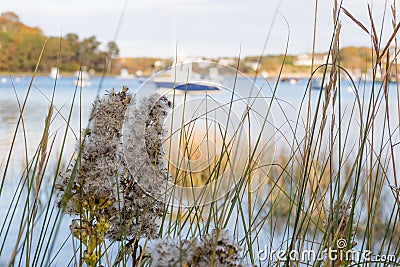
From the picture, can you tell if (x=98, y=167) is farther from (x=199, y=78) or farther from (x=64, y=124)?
(x=64, y=124)

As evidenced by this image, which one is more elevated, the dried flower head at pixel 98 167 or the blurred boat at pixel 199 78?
the blurred boat at pixel 199 78

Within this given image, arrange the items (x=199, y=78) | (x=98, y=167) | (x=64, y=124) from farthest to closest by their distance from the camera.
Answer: (x=64, y=124), (x=199, y=78), (x=98, y=167)

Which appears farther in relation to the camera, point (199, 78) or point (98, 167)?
point (199, 78)

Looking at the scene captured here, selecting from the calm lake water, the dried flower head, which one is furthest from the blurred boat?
the dried flower head

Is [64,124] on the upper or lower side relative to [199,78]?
lower

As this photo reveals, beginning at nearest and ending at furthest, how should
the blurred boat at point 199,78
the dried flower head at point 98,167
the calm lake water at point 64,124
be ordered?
1. the dried flower head at point 98,167
2. the blurred boat at point 199,78
3. the calm lake water at point 64,124

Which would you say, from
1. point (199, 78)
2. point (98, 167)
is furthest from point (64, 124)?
point (98, 167)

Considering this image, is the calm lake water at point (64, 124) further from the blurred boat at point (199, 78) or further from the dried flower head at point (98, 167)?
the dried flower head at point (98, 167)

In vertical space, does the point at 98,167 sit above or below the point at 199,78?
below

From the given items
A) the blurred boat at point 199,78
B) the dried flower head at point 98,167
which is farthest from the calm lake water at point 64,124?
the dried flower head at point 98,167

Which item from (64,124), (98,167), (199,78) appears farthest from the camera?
(64,124)

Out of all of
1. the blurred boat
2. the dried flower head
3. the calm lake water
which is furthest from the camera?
the calm lake water

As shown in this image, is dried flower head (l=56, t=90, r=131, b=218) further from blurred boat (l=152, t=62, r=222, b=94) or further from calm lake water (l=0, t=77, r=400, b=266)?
blurred boat (l=152, t=62, r=222, b=94)

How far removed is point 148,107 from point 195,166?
0.61m
